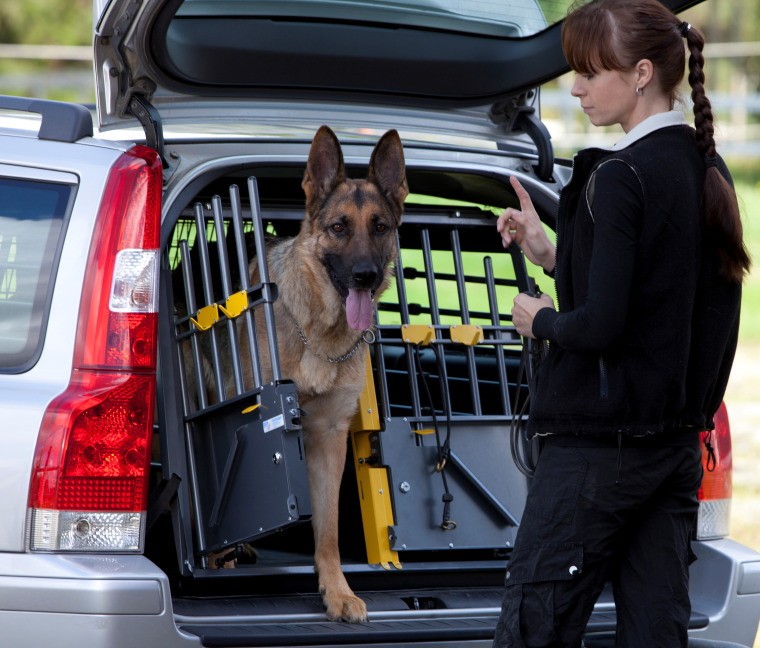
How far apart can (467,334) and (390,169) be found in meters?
0.63

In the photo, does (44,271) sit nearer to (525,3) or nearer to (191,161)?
(191,161)

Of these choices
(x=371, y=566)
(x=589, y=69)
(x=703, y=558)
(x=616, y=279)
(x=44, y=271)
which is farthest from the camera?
(x=371, y=566)

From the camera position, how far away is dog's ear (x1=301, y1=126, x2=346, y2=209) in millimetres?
3555

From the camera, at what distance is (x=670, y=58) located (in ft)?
8.07

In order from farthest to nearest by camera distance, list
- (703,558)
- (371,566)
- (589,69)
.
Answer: (371,566) → (703,558) → (589,69)

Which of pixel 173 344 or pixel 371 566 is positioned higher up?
pixel 173 344

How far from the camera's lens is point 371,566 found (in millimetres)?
3533

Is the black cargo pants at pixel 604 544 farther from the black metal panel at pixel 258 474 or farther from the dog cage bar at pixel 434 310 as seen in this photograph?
the dog cage bar at pixel 434 310

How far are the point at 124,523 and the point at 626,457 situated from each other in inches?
46.2

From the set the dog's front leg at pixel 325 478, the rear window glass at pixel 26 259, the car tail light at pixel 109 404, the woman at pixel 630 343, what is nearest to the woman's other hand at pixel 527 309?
the woman at pixel 630 343

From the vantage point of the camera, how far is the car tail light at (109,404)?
254 cm

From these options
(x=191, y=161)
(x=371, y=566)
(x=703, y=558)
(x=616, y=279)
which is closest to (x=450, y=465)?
(x=371, y=566)

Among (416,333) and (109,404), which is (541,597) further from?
(416,333)

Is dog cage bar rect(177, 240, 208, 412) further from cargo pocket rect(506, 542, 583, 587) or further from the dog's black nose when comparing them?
cargo pocket rect(506, 542, 583, 587)
